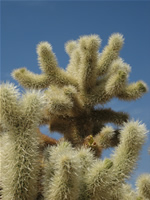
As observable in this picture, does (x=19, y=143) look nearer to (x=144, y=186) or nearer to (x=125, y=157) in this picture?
(x=125, y=157)

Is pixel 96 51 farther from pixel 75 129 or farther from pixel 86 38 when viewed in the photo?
pixel 75 129

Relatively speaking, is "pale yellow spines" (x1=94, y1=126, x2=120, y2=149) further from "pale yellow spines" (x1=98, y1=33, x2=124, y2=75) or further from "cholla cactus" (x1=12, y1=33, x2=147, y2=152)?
"pale yellow spines" (x1=98, y1=33, x2=124, y2=75)

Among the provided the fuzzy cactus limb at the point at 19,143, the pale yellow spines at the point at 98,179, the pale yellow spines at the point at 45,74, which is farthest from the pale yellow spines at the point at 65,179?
the pale yellow spines at the point at 45,74

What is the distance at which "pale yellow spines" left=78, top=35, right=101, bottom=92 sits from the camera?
6289mm

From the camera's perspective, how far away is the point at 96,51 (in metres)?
6.38

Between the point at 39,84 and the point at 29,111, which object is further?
the point at 39,84

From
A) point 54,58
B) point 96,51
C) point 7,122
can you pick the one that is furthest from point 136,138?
point 54,58

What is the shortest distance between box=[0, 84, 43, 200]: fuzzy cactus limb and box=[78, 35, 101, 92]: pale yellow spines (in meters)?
2.70

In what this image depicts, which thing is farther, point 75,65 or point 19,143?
point 75,65

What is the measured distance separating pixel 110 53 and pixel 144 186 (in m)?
2.79

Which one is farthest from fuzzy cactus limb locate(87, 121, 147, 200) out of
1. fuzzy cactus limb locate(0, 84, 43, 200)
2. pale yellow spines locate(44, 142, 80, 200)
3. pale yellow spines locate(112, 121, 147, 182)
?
fuzzy cactus limb locate(0, 84, 43, 200)

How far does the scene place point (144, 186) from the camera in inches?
217

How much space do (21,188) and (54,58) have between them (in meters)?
3.49

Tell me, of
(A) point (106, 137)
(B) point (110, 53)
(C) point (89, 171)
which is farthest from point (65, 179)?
(B) point (110, 53)
